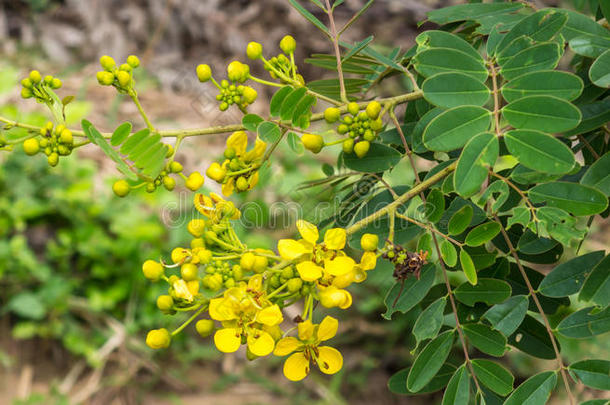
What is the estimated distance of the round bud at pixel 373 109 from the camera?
77 centimetres

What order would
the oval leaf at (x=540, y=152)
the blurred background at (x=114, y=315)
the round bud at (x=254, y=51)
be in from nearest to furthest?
1. the oval leaf at (x=540, y=152)
2. the round bud at (x=254, y=51)
3. the blurred background at (x=114, y=315)

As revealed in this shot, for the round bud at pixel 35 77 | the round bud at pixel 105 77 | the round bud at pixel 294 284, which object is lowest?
the round bud at pixel 294 284

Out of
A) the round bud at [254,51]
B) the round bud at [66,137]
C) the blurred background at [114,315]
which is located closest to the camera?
the round bud at [66,137]

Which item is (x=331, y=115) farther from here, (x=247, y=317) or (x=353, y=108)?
(x=247, y=317)

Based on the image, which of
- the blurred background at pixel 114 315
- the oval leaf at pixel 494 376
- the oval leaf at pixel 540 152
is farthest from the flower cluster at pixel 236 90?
the blurred background at pixel 114 315

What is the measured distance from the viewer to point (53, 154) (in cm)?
75

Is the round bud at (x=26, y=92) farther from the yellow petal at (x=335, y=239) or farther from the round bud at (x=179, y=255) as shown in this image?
the yellow petal at (x=335, y=239)

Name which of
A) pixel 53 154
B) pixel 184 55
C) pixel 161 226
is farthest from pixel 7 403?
pixel 184 55

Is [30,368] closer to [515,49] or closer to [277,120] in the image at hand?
Answer: [277,120]

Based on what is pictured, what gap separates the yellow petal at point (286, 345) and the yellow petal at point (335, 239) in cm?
12

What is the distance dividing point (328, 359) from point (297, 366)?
4 centimetres

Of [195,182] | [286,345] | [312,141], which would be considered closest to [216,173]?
[195,182]

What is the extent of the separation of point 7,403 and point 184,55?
262 centimetres

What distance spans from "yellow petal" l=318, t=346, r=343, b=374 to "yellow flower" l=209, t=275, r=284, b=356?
8cm
